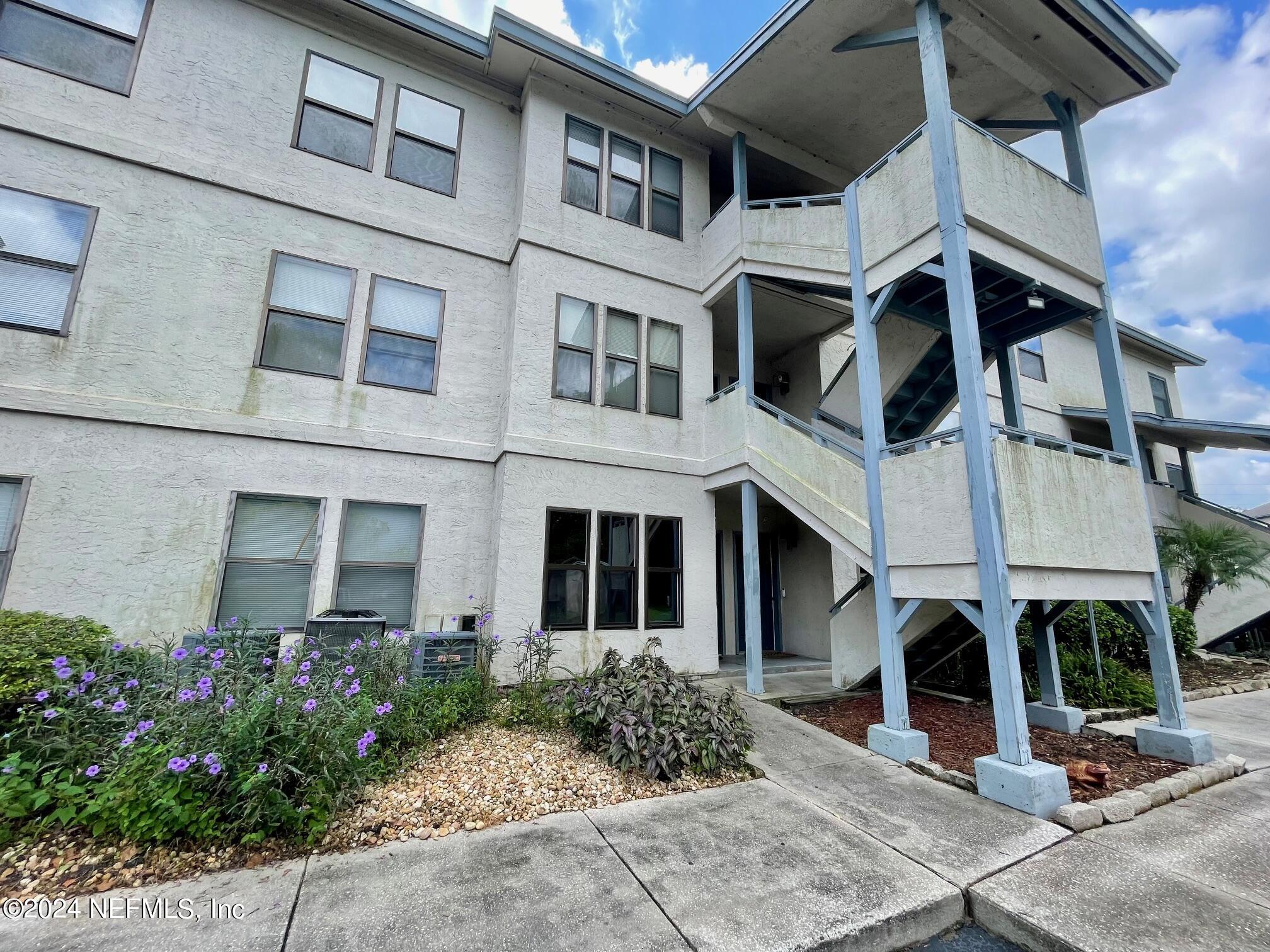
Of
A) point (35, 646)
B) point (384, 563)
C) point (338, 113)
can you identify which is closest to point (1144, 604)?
point (384, 563)

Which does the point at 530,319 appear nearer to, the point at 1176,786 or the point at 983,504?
the point at 983,504

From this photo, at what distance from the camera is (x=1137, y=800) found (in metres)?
3.92

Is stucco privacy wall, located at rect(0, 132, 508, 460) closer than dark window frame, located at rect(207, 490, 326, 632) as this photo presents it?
Yes

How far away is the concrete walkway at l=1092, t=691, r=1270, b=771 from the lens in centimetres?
523

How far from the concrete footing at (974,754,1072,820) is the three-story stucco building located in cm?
13

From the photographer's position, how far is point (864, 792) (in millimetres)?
4090

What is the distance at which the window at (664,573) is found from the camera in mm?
7648

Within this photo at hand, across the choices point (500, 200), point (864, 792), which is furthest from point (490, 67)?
point (864, 792)

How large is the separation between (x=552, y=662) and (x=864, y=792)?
3872mm

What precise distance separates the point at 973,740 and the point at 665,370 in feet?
20.3

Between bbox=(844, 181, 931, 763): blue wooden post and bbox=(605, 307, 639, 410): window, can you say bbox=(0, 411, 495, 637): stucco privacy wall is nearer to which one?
bbox=(605, 307, 639, 410): window

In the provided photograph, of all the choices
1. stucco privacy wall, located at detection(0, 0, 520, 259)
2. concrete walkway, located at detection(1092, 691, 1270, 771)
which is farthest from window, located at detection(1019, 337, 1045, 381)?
stucco privacy wall, located at detection(0, 0, 520, 259)

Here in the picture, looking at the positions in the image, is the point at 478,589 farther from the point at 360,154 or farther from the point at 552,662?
the point at 360,154

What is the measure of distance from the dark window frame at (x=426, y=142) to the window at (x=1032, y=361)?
13805 millimetres
